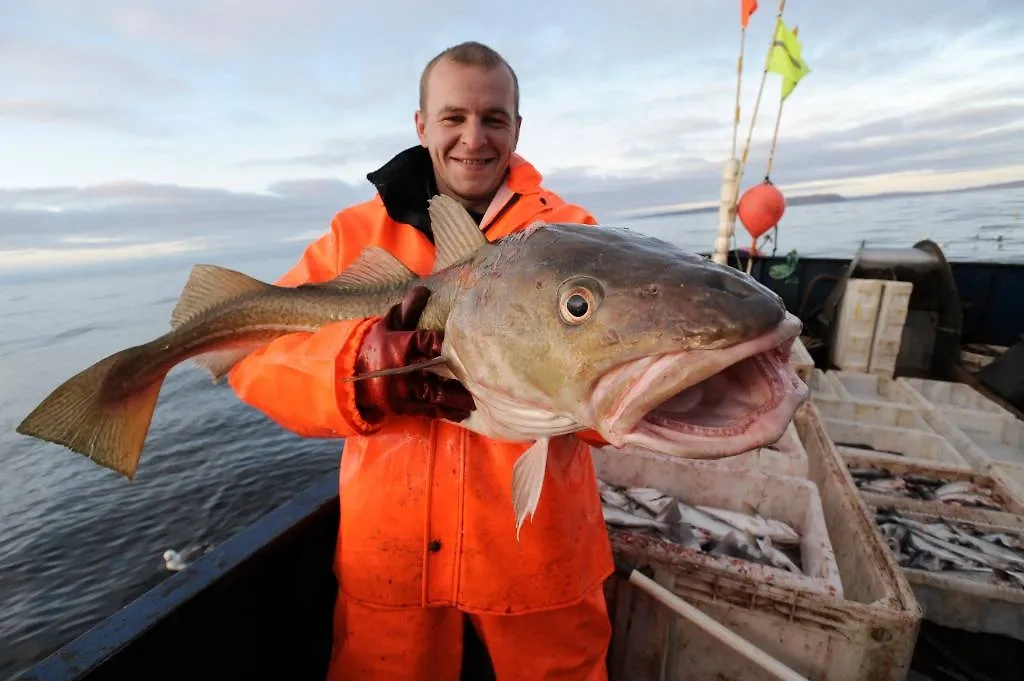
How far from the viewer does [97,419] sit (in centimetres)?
228

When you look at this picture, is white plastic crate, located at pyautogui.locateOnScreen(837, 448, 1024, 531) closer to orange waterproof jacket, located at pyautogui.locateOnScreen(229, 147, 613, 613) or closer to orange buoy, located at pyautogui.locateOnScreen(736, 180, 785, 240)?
orange waterproof jacket, located at pyautogui.locateOnScreen(229, 147, 613, 613)

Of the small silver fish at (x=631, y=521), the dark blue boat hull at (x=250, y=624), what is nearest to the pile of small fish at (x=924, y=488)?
the dark blue boat hull at (x=250, y=624)

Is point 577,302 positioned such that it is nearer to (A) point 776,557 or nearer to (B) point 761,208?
(A) point 776,557

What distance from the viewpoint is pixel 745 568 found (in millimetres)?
2639

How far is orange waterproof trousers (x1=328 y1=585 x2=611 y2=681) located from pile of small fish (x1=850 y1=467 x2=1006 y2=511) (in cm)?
385

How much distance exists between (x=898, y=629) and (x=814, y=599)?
33 centimetres

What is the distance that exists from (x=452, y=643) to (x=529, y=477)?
42.9 inches

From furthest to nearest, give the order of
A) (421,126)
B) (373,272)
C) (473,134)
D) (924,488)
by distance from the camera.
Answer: (924,488) → (421,126) → (473,134) → (373,272)

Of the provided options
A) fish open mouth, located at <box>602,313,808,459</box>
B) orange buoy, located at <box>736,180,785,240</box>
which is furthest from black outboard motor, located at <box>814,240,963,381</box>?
fish open mouth, located at <box>602,313,808,459</box>

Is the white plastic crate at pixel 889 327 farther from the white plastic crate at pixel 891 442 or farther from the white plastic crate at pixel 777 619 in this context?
the white plastic crate at pixel 777 619

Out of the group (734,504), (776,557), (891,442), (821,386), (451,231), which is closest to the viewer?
(451,231)

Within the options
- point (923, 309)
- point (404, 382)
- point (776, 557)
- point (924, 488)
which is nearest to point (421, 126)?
point (404, 382)

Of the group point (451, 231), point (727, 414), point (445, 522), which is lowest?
point (445, 522)

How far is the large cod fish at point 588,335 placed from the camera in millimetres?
1110
